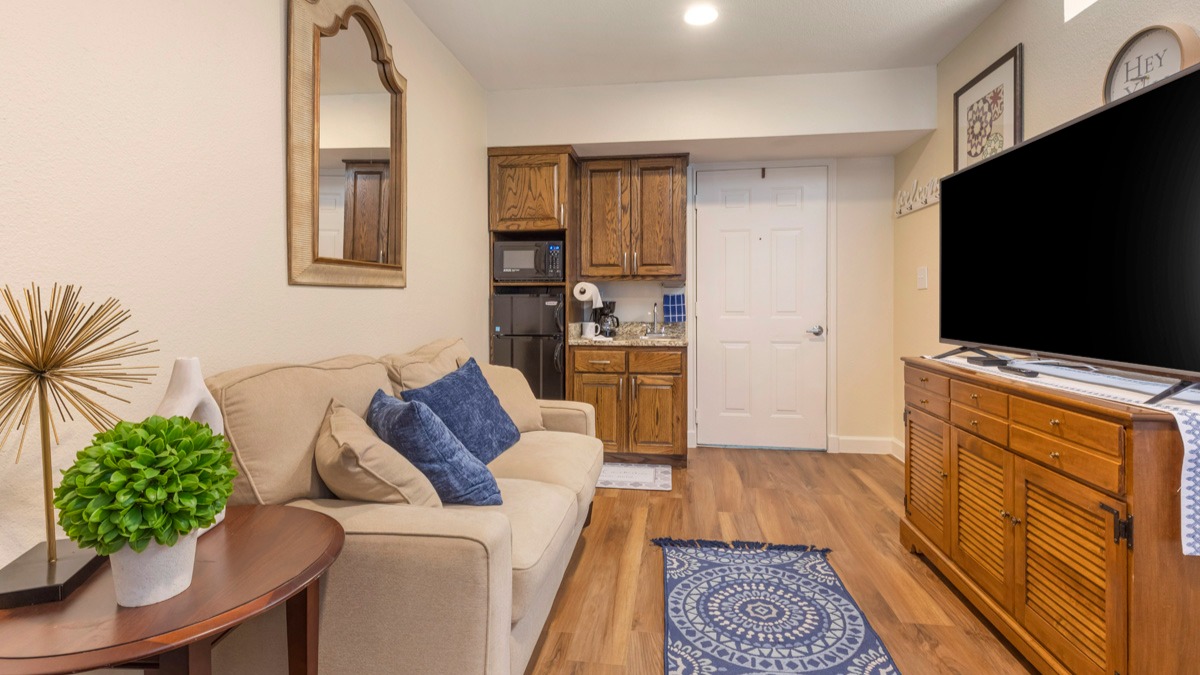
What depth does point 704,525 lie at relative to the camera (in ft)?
9.55

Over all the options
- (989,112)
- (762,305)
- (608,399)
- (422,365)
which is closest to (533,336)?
(608,399)

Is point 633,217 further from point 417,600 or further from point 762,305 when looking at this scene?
point 417,600

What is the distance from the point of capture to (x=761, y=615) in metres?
2.06

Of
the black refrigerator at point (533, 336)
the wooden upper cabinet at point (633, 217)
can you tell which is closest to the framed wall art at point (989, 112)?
the wooden upper cabinet at point (633, 217)

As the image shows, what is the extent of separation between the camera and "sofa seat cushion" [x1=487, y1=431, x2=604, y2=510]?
6.91ft

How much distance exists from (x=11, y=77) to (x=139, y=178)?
0.30m

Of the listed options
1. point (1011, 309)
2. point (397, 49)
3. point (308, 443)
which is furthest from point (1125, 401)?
point (397, 49)

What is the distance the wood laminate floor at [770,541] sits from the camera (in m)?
1.84

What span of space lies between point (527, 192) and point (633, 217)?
2.57ft

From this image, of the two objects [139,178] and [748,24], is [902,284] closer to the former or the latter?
[748,24]

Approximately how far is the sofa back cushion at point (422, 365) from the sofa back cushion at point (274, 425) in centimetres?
47

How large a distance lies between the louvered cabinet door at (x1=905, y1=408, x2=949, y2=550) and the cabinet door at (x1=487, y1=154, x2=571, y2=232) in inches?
96.3

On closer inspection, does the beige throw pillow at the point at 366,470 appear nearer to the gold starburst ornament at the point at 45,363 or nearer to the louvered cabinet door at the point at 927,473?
the gold starburst ornament at the point at 45,363

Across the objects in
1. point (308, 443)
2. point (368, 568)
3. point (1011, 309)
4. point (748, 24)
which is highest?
point (748, 24)
